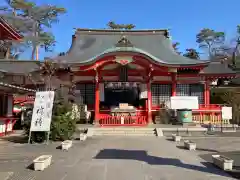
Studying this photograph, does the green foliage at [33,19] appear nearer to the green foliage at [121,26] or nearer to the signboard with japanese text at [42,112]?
the green foliage at [121,26]

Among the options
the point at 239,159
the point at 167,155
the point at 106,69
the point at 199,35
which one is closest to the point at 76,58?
the point at 106,69

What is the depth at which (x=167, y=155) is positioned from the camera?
9734 millimetres

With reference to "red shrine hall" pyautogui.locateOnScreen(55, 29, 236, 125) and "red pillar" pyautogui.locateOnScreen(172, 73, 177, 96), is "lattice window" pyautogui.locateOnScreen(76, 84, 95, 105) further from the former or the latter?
"red pillar" pyautogui.locateOnScreen(172, 73, 177, 96)

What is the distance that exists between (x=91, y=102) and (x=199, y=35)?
138ft

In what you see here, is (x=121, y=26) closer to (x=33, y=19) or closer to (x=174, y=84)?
(x=33, y=19)

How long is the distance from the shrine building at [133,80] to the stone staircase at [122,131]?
1.79 m

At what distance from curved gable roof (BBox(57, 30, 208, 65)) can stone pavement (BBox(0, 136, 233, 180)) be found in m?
13.2

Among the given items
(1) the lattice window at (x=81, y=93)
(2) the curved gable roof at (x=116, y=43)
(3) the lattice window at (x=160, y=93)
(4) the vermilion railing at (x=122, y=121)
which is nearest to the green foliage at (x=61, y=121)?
(4) the vermilion railing at (x=122, y=121)

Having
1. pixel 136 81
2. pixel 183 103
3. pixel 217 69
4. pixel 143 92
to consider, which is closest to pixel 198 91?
pixel 217 69

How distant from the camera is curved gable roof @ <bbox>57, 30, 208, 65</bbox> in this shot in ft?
78.2

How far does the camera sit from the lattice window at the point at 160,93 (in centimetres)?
2238

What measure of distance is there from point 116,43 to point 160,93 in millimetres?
6068

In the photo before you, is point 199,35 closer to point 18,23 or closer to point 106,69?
point 18,23

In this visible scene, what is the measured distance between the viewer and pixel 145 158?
9.12 metres
